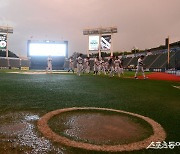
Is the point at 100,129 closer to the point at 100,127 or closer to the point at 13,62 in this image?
the point at 100,127

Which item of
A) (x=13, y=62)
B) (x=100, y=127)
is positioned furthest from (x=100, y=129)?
(x=13, y=62)

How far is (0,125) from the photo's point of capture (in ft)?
13.4

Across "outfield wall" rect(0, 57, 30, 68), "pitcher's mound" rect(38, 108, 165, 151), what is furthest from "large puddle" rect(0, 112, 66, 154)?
"outfield wall" rect(0, 57, 30, 68)

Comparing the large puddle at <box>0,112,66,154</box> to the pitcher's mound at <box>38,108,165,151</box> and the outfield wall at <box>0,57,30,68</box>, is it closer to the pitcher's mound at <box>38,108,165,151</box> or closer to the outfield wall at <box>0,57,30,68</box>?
the pitcher's mound at <box>38,108,165,151</box>

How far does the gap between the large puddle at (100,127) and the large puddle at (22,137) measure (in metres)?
0.40

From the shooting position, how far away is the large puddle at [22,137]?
9.95 ft

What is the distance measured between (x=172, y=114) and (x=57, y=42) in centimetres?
3996

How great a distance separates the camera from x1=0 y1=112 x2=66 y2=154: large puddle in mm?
3031

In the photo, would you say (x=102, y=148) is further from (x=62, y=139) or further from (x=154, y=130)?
(x=154, y=130)

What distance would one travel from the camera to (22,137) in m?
3.50

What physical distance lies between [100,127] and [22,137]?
1400 millimetres

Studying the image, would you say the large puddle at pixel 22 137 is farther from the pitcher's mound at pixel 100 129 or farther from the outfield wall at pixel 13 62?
the outfield wall at pixel 13 62

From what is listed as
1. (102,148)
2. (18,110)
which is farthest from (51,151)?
(18,110)

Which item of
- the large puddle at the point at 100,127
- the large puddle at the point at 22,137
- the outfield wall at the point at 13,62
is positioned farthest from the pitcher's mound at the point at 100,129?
the outfield wall at the point at 13,62
